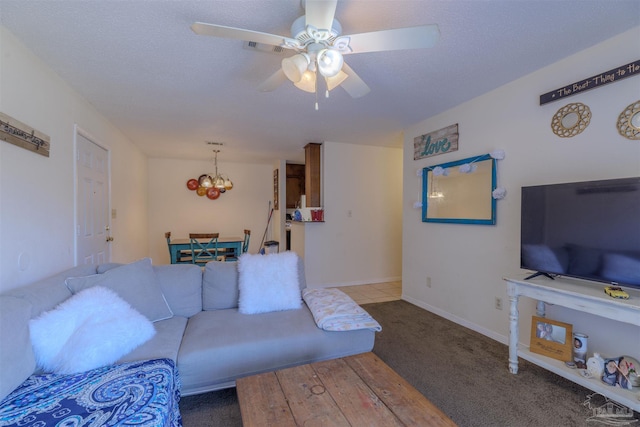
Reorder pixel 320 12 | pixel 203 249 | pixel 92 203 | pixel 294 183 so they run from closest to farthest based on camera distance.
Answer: pixel 320 12, pixel 92 203, pixel 203 249, pixel 294 183

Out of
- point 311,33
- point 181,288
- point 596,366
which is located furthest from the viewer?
point 181,288

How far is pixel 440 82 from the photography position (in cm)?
238

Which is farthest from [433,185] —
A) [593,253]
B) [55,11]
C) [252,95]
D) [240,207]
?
[240,207]

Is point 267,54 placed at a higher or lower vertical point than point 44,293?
higher

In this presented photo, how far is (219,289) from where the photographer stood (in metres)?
2.18

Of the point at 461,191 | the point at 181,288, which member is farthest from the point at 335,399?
the point at 461,191

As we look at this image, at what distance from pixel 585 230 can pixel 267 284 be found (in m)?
2.17

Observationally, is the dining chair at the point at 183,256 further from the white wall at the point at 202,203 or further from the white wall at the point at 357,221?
the white wall at the point at 357,221

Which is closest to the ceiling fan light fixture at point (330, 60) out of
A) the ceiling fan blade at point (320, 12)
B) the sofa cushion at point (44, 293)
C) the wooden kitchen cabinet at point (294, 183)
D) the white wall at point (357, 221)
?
the ceiling fan blade at point (320, 12)

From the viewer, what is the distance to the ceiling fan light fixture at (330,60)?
1444mm

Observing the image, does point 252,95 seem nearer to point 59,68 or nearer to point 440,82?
point 59,68

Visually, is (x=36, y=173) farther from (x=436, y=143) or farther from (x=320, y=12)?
(x=436, y=143)

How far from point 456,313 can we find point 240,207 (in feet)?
16.1

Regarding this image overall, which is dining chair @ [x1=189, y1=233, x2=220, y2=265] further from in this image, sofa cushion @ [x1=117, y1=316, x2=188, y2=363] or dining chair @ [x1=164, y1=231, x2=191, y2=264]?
sofa cushion @ [x1=117, y1=316, x2=188, y2=363]
